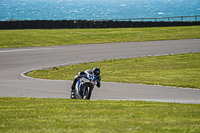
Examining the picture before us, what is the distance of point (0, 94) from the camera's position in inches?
519

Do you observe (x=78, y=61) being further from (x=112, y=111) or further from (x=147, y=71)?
(x=112, y=111)

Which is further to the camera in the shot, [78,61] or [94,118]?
[78,61]

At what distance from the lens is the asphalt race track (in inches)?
504

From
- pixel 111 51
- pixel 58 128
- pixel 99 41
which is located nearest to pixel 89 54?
pixel 111 51

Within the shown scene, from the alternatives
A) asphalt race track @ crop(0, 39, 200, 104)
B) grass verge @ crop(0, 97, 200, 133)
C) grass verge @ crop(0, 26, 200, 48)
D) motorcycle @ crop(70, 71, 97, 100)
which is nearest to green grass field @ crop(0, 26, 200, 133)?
grass verge @ crop(0, 97, 200, 133)

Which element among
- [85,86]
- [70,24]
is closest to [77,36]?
[70,24]

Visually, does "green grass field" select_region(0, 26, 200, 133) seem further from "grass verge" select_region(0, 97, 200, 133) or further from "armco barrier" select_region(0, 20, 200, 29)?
"armco barrier" select_region(0, 20, 200, 29)

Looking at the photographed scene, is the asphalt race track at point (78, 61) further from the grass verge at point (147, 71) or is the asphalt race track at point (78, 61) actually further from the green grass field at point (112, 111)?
the green grass field at point (112, 111)

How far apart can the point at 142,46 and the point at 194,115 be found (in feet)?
71.6

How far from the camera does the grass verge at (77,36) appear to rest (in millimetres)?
32644

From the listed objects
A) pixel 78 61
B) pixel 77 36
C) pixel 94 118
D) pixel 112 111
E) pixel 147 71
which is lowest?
pixel 77 36

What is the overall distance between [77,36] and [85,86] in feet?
88.0

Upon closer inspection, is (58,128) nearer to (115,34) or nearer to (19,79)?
(19,79)

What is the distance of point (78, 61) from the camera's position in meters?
22.4
